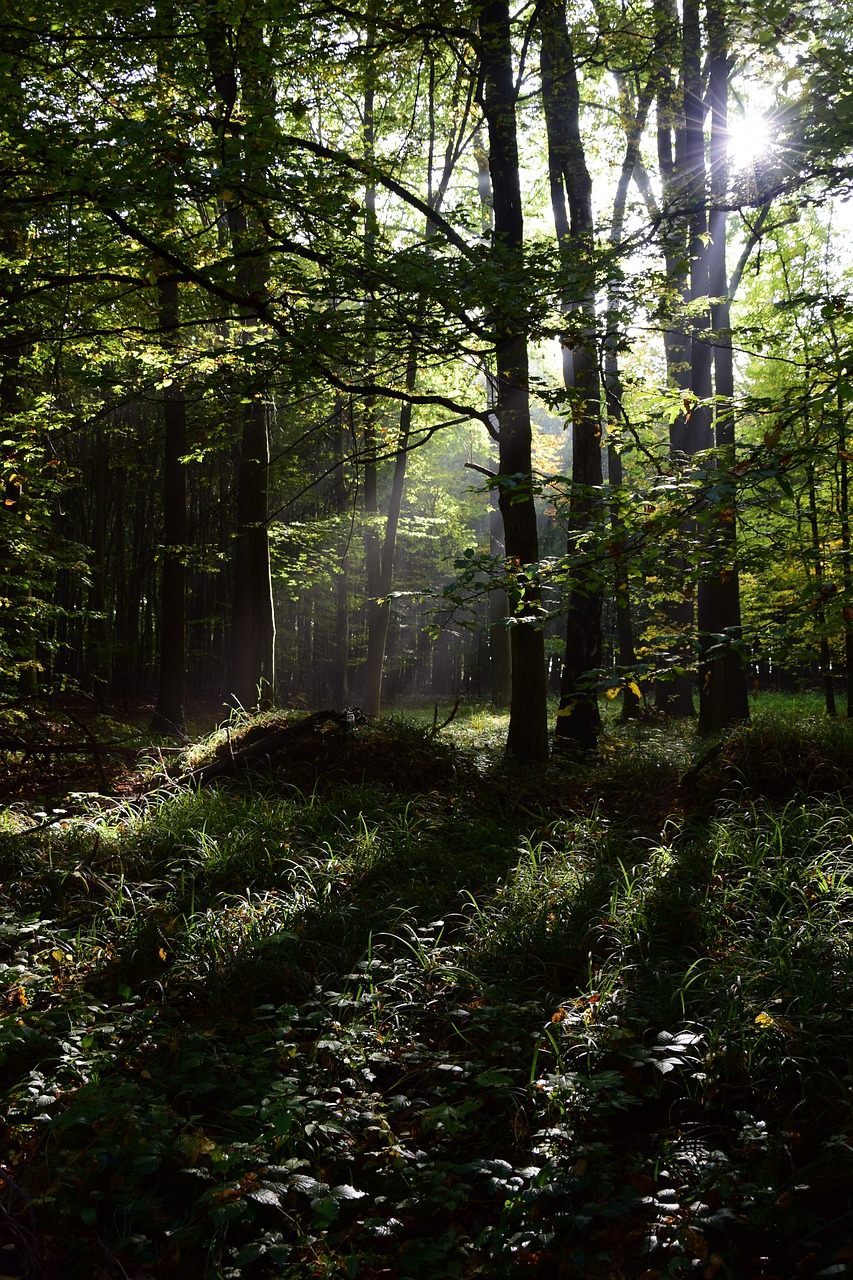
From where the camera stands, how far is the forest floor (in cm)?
265

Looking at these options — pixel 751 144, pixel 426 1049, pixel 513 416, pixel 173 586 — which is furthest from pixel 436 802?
pixel 173 586

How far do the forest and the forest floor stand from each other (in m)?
0.02

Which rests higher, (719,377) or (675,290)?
(719,377)

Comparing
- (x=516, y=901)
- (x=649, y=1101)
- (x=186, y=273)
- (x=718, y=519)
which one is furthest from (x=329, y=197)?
(x=649, y=1101)

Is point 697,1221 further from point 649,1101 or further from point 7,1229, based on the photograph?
point 7,1229

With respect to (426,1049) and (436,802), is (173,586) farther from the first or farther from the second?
(426,1049)

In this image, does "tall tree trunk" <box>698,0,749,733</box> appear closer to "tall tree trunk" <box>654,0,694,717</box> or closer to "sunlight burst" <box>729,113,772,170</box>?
"sunlight burst" <box>729,113,772,170</box>

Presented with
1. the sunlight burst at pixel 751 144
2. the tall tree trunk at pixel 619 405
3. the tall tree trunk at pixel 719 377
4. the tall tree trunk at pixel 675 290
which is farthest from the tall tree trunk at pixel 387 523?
the sunlight burst at pixel 751 144

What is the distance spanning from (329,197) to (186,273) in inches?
48.7

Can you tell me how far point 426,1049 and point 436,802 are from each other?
370cm

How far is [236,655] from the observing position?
12242mm

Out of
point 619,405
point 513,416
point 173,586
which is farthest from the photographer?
point 173,586

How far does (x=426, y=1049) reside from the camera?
142 inches

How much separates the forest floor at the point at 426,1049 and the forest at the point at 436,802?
0.02 m
